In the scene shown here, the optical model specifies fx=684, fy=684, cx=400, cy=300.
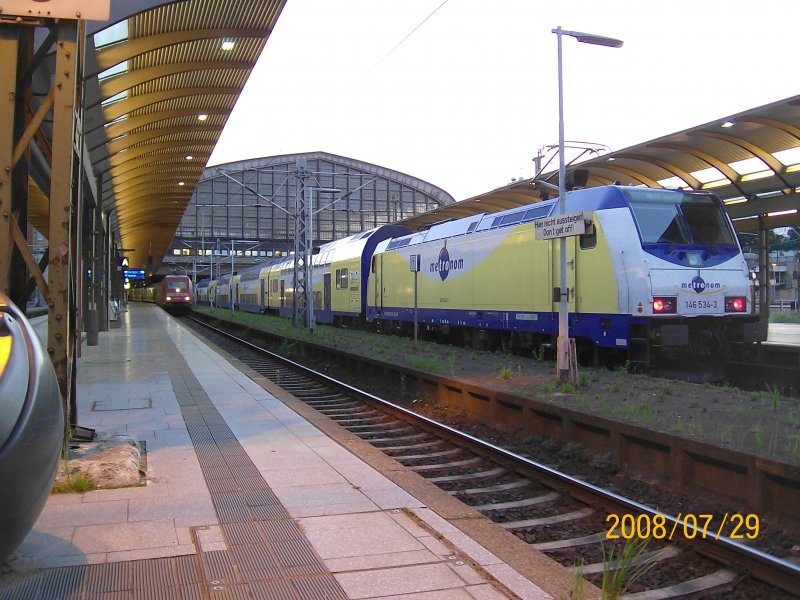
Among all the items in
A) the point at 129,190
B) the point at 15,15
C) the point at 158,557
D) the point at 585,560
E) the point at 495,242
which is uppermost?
the point at 129,190

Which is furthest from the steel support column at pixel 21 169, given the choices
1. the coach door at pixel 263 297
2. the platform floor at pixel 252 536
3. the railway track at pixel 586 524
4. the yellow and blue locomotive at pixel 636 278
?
the coach door at pixel 263 297

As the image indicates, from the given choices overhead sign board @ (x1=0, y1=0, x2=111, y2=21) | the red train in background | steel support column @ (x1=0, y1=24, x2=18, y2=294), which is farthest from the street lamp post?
the red train in background

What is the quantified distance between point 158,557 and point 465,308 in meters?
13.0

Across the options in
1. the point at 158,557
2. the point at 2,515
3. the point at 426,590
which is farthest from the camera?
the point at 158,557

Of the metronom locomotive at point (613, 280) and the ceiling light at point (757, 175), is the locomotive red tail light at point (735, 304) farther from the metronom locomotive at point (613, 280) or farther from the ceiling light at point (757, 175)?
the ceiling light at point (757, 175)

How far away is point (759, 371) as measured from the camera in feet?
42.0

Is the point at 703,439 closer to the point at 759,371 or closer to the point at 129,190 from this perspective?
the point at 759,371

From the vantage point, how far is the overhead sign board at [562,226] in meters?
9.61

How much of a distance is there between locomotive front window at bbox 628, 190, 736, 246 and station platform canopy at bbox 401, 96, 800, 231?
5.58 feet

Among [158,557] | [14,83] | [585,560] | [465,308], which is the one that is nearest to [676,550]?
[585,560]

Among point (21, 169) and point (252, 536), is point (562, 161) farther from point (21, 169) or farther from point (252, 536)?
point (252, 536)

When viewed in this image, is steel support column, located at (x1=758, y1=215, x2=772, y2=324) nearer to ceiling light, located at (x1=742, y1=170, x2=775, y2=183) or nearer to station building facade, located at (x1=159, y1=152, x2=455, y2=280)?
Answer: ceiling light, located at (x1=742, y1=170, x2=775, y2=183)

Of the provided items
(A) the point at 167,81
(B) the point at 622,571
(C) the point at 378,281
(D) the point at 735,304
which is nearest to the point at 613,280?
(D) the point at 735,304

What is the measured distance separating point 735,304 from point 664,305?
175 centimetres
